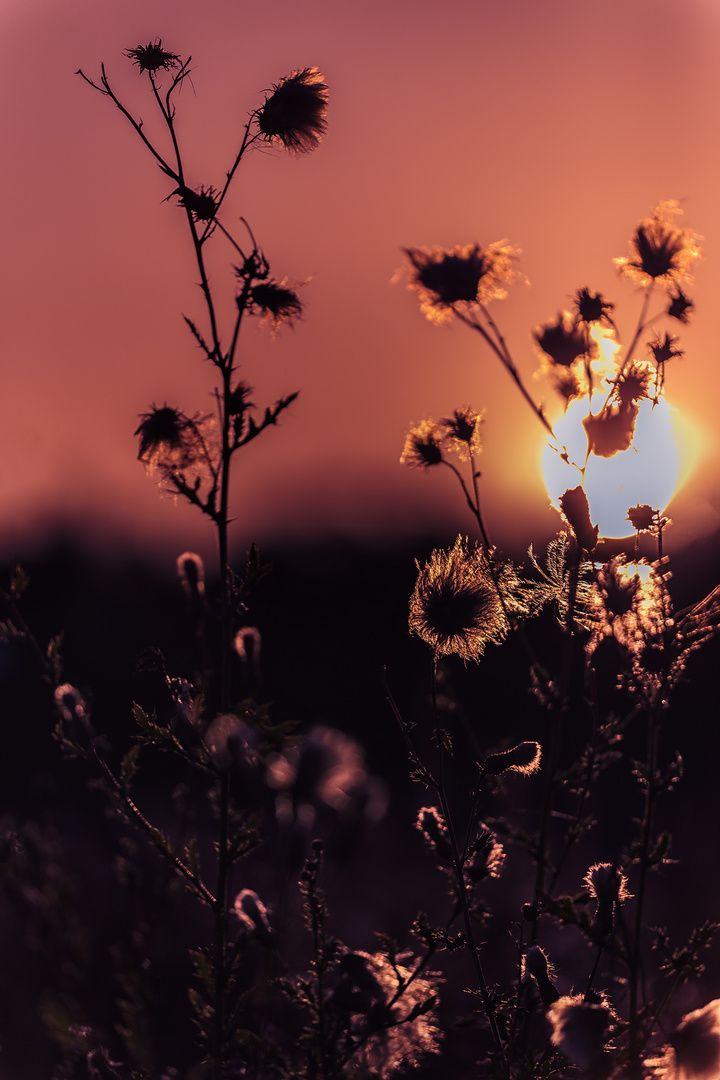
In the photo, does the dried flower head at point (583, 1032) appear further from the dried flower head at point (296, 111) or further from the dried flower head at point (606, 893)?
the dried flower head at point (296, 111)

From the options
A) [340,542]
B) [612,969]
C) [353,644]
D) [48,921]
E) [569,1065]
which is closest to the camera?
[569,1065]

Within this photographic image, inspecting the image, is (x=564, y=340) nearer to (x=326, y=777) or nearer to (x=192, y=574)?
(x=326, y=777)

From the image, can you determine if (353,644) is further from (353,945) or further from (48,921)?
(48,921)

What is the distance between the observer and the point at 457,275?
1970mm

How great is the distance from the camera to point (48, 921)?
3107mm

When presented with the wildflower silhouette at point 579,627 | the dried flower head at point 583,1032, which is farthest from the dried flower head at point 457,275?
the dried flower head at point 583,1032

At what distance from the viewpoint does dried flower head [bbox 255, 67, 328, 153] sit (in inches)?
83.0

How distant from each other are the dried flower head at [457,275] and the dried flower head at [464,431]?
0.42m

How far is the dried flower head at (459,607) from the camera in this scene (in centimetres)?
221

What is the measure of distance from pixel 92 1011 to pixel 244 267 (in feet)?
12.6

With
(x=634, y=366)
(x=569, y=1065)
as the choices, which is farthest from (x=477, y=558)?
A: (x=569, y=1065)

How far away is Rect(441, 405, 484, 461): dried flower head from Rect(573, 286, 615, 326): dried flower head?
0.47m

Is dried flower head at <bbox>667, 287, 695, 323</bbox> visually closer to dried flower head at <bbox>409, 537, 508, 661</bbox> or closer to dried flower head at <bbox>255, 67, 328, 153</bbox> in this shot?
dried flower head at <bbox>409, 537, 508, 661</bbox>

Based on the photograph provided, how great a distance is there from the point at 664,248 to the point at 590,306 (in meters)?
0.28
